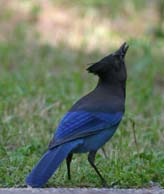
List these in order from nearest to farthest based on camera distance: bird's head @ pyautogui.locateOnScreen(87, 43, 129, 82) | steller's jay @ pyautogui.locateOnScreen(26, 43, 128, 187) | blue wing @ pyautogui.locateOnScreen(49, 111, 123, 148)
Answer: steller's jay @ pyautogui.locateOnScreen(26, 43, 128, 187), blue wing @ pyautogui.locateOnScreen(49, 111, 123, 148), bird's head @ pyautogui.locateOnScreen(87, 43, 129, 82)

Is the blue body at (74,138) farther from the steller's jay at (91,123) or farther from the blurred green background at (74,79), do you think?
the blurred green background at (74,79)

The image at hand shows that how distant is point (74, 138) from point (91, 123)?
0.71 feet

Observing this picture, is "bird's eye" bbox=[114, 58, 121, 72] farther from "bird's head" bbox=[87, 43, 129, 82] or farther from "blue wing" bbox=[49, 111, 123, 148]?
"blue wing" bbox=[49, 111, 123, 148]

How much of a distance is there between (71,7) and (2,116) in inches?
235

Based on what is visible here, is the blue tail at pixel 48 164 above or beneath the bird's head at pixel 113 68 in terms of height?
beneath

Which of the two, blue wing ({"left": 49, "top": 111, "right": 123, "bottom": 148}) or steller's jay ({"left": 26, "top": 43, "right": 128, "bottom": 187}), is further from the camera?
blue wing ({"left": 49, "top": 111, "right": 123, "bottom": 148})

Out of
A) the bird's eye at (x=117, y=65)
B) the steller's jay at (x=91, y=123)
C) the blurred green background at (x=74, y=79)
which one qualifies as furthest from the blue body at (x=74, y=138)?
the bird's eye at (x=117, y=65)

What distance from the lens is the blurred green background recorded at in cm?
564

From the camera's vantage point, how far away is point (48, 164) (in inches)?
193

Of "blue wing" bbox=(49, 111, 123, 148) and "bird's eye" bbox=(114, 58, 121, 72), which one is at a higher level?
"bird's eye" bbox=(114, 58, 121, 72)

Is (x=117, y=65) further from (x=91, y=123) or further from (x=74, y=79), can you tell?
(x=74, y=79)

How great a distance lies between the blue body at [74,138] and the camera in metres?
4.86

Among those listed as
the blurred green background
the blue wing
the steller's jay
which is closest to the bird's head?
the steller's jay

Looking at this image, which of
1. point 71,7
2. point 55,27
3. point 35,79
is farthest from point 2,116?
point 71,7
